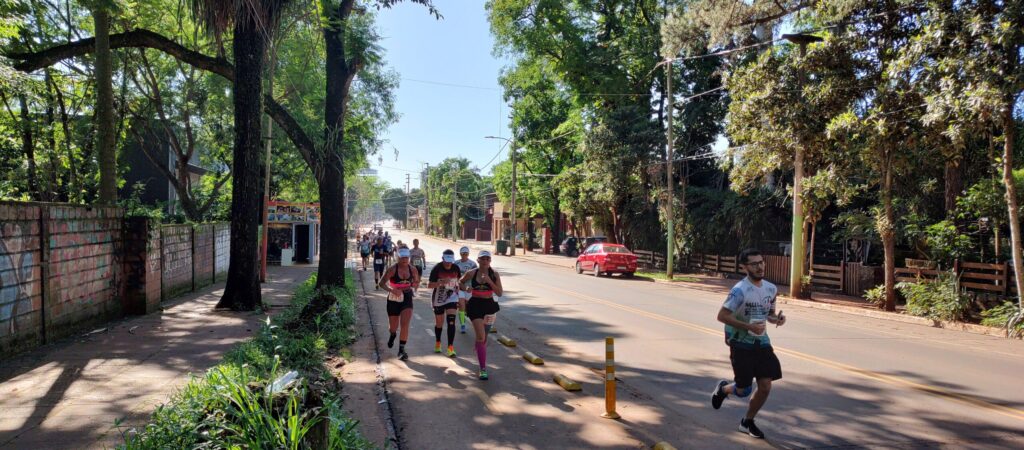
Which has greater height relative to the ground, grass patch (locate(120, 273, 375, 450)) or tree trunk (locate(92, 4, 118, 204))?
tree trunk (locate(92, 4, 118, 204))

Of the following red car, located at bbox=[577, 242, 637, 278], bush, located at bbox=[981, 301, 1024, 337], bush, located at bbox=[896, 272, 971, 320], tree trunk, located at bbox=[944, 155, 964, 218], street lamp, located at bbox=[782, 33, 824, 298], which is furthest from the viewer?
red car, located at bbox=[577, 242, 637, 278]

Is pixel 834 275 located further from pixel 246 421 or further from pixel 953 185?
pixel 246 421

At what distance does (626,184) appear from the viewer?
29.5m

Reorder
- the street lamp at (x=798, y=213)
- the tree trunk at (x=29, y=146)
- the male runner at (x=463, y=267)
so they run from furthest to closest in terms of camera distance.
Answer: the street lamp at (x=798, y=213) < the tree trunk at (x=29, y=146) < the male runner at (x=463, y=267)

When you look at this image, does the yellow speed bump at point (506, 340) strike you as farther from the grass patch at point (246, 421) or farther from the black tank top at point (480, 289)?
the grass patch at point (246, 421)

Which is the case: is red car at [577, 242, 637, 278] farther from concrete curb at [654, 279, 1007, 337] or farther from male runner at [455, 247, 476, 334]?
male runner at [455, 247, 476, 334]

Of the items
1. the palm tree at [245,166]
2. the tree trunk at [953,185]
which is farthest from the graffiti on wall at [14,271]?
the tree trunk at [953,185]

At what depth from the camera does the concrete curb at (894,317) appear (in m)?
12.6

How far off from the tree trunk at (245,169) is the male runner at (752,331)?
403 inches

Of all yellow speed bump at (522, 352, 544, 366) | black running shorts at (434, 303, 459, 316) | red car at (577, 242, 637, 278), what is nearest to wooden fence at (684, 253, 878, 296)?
red car at (577, 242, 637, 278)

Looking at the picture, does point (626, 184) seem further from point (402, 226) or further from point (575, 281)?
point (402, 226)

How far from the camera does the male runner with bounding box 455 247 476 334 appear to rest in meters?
9.94

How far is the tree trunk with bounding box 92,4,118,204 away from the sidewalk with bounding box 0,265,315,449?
295 cm

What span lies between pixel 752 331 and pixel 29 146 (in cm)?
1900
